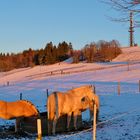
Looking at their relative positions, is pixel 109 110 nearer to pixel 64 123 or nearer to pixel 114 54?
pixel 64 123

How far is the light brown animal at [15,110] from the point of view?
17.6 m

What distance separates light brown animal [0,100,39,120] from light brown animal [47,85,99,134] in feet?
3.96

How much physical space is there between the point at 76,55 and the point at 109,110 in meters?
82.5

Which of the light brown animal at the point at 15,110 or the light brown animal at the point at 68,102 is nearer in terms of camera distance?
the light brown animal at the point at 68,102

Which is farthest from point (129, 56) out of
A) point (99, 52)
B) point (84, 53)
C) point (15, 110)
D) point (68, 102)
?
point (15, 110)

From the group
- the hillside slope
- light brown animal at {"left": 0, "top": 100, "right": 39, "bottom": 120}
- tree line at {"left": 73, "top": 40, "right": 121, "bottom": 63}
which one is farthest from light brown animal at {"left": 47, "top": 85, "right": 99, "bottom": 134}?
tree line at {"left": 73, "top": 40, "right": 121, "bottom": 63}

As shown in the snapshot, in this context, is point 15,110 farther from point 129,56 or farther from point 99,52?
point 99,52

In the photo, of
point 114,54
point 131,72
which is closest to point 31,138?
point 131,72

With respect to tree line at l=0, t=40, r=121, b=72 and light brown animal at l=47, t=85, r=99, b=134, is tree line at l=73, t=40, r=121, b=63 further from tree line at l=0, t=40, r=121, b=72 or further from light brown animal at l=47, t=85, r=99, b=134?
light brown animal at l=47, t=85, r=99, b=134

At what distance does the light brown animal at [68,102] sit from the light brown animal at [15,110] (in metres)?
1.21

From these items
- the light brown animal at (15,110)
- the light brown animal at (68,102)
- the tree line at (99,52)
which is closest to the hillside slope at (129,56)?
the tree line at (99,52)

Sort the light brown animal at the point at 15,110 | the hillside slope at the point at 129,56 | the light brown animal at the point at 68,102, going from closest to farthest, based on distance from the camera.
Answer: the light brown animal at the point at 68,102, the light brown animal at the point at 15,110, the hillside slope at the point at 129,56

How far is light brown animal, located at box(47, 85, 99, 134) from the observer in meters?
17.0

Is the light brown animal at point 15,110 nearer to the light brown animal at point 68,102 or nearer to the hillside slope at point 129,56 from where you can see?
the light brown animal at point 68,102
